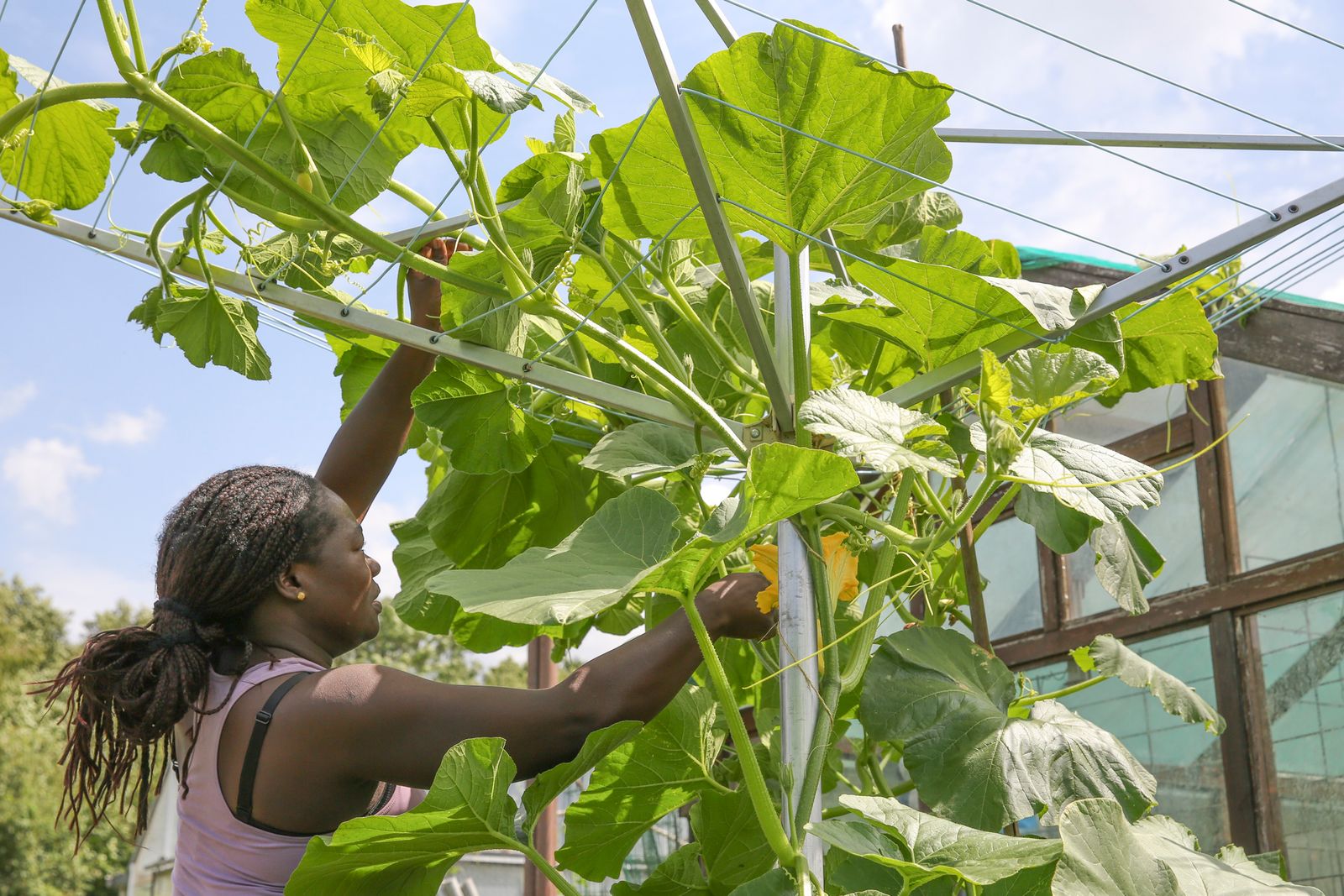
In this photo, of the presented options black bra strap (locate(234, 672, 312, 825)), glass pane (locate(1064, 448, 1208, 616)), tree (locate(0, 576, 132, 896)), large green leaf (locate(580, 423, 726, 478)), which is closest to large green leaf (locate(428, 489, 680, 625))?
large green leaf (locate(580, 423, 726, 478))

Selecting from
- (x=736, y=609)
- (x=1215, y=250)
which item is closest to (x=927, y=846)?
(x=736, y=609)

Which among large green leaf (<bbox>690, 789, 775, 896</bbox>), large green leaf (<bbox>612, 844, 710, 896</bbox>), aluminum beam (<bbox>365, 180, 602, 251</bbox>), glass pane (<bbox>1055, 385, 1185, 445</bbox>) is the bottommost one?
large green leaf (<bbox>612, 844, 710, 896</bbox>)

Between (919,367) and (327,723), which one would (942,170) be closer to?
(919,367)

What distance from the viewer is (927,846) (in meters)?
0.91

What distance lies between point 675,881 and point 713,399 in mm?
523

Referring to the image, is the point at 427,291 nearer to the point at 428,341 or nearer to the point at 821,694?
the point at 428,341

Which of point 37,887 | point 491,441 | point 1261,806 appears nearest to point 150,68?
point 491,441

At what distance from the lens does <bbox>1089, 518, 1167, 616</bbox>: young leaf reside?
4.12 feet

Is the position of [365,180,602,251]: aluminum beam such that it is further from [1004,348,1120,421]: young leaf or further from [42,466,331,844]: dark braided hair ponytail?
[1004,348,1120,421]: young leaf

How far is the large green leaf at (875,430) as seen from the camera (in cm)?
85

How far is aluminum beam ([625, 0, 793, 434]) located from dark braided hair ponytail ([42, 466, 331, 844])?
0.55 m

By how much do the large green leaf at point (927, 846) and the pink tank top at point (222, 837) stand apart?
54cm

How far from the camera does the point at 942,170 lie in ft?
3.20

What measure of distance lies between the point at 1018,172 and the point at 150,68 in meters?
0.84
